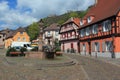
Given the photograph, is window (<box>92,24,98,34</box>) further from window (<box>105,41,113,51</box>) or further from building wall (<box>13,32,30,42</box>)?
building wall (<box>13,32,30,42</box>)

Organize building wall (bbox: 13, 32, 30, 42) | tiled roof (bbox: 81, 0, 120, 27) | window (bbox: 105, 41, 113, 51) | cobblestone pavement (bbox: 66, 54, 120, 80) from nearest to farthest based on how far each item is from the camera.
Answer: cobblestone pavement (bbox: 66, 54, 120, 80), window (bbox: 105, 41, 113, 51), tiled roof (bbox: 81, 0, 120, 27), building wall (bbox: 13, 32, 30, 42)

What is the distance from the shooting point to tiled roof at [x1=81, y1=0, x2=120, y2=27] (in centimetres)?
4169

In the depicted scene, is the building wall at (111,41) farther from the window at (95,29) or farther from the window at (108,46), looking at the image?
the window at (95,29)

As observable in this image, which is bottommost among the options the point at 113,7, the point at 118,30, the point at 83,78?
the point at 83,78

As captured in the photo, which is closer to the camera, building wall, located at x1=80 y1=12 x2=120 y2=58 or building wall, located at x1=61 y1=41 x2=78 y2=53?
building wall, located at x1=80 y1=12 x2=120 y2=58

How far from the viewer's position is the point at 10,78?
18375 millimetres

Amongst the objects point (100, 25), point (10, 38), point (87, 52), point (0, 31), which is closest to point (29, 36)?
point (10, 38)

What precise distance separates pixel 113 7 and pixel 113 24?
3.70 metres

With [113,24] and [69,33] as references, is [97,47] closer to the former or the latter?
[113,24]

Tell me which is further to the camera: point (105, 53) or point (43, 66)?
point (105, 53)

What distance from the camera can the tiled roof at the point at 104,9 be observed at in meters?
41.7

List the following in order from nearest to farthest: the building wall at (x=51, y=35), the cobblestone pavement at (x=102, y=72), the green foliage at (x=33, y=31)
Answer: the cobblestone pavement at (x=102, y=72) → the building wall at (x=51, y=35) → the green foliage at (x=33, y=31)

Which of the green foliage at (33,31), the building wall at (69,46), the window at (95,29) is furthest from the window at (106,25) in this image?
the green foliage at (33,31)

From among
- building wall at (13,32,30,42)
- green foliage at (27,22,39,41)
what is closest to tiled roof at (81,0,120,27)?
building wall at (13,32,30,42)
